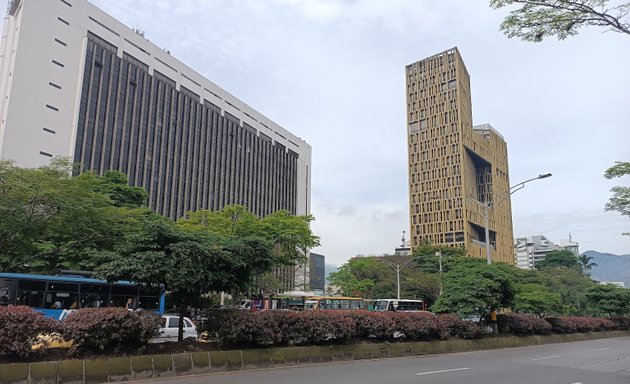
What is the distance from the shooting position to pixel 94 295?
77.9 feet

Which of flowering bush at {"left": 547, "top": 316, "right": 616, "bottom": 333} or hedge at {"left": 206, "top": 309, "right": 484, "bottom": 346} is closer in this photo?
hedge at {"left": 206, "top": 309, "right": 484, "bottom": 346}

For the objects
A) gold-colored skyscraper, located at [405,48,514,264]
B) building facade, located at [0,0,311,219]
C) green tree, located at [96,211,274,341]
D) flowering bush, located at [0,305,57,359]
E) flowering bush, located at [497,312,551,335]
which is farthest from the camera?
gold-colored skyscraper, located at [405,48,514,264]

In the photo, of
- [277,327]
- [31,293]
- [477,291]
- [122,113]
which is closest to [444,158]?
[122,113]

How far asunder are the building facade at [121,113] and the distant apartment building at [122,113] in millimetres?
130

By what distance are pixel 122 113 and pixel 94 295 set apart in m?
45.2

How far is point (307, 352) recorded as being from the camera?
14.6 m

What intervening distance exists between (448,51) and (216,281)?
10251 centimetres

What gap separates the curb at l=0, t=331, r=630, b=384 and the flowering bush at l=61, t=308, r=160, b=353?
0.46 m

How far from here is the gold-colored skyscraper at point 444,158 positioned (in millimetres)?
99500

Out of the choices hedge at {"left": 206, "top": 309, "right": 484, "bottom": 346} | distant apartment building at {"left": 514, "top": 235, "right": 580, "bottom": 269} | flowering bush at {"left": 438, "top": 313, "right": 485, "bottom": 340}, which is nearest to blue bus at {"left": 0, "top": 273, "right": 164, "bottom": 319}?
hedge at {"left": 206, "top": 309, "right": 484, "bottom": 346}

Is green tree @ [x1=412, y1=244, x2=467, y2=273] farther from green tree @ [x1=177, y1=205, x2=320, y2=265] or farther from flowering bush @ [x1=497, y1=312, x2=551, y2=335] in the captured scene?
flowering bush @ [x1=497, y1=312, x2=551, y2=335]

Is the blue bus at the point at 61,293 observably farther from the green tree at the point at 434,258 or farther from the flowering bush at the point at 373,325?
the green tree at the point at 434,258

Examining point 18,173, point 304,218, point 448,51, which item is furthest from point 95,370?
point 448,51

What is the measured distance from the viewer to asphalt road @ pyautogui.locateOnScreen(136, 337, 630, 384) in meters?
11.2
